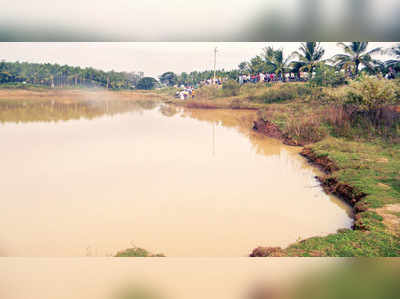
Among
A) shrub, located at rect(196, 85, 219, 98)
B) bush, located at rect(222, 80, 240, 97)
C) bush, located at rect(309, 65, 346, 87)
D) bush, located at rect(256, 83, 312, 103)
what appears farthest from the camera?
bush, located at rect(256, 83, 312, 103)

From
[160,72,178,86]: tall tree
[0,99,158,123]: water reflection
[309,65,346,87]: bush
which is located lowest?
[0,99,158,123]: water reflection

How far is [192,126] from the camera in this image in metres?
5.36

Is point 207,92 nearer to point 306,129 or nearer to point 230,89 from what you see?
point 230,89

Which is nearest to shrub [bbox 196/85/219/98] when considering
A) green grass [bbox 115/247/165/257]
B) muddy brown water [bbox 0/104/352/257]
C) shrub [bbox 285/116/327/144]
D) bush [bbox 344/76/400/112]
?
muddy brown water [bbox 0/104/352/257]

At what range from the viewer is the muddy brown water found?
2469 millimetres

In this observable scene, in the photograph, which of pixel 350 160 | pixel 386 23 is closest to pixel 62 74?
pixel 386 23

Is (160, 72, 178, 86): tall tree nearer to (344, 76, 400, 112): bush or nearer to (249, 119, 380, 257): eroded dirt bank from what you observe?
(249, 119, 380, 257): eroded dirt bank

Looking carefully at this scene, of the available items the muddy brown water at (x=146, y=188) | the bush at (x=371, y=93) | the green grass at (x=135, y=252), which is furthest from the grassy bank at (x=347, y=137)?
the green grass at (x=135, y=252)

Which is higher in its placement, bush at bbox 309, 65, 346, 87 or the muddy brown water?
bush at bbox 309, 65, 346, 87

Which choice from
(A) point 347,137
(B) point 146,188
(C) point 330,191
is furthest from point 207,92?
(A) point 347,137

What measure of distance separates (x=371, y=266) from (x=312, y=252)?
1.34 m

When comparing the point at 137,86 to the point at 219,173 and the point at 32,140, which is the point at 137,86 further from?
the point at 32,140

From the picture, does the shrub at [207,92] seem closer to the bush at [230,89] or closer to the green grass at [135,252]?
the bush at [230,89]

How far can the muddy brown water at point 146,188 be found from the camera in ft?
8.10
